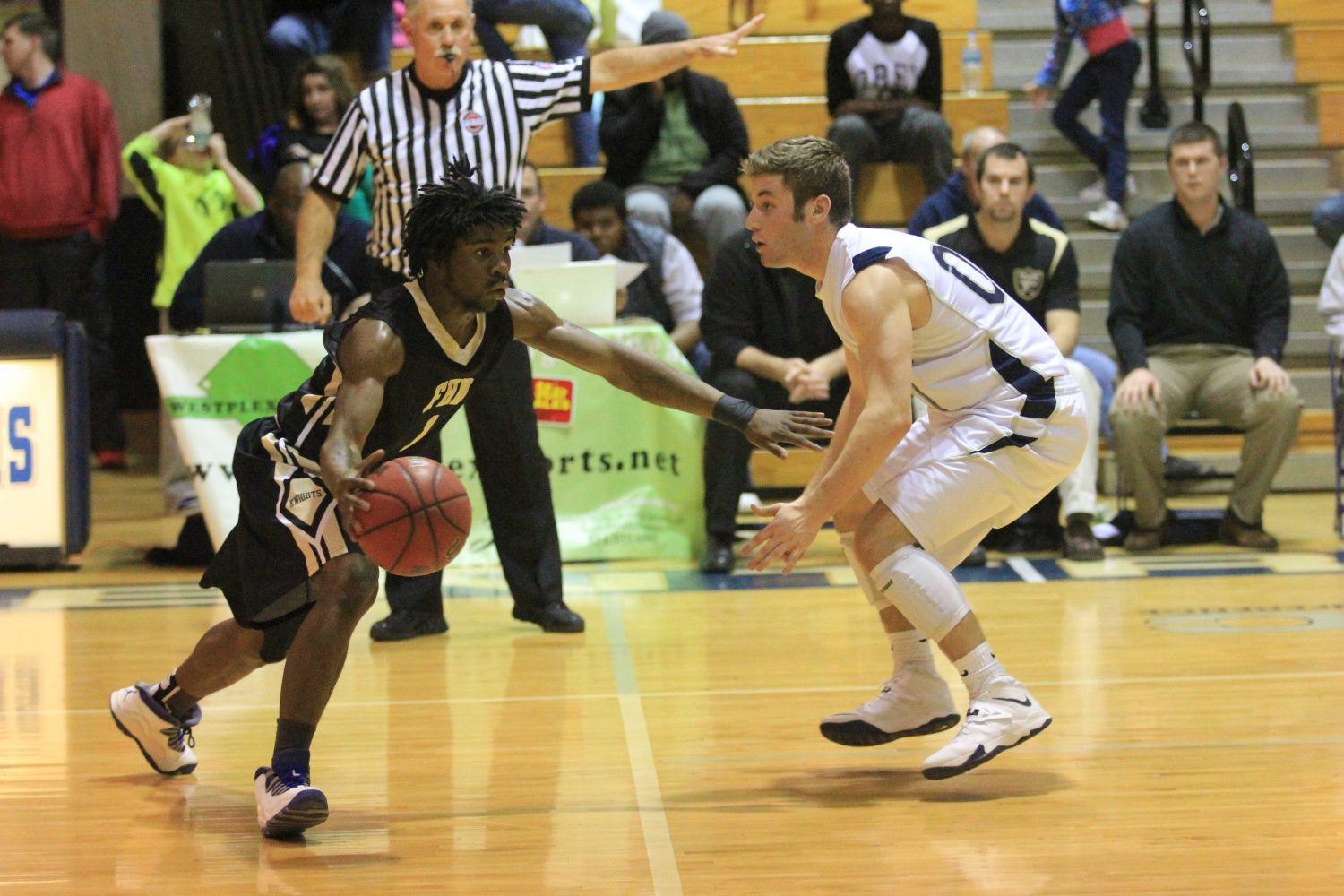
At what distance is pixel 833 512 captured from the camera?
3.89 metres

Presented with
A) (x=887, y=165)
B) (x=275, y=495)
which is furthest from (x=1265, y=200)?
(x=275, y=495)

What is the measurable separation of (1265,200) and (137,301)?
6.77 metres

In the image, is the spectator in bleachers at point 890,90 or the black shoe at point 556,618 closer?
the black shoe at point 556,618

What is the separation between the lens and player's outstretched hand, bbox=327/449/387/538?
134 inches

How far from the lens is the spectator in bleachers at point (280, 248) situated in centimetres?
730

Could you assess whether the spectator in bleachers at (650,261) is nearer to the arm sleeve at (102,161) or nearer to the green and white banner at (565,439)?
the green and white banner at (565,439)

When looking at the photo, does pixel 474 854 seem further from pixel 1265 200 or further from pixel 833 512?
pixel 1265 200

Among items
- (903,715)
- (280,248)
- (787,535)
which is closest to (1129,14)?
(280,248)

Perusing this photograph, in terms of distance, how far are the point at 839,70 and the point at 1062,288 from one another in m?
2.32

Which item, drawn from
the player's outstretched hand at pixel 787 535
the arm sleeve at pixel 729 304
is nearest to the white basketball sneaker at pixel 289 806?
the player's outstretched hand at pixel 787 535

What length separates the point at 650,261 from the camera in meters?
7.89

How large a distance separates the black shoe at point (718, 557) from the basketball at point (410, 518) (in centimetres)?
346

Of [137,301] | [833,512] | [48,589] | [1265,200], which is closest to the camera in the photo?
[833,512]

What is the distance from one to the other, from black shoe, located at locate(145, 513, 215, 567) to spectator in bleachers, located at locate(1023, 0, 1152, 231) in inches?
204
